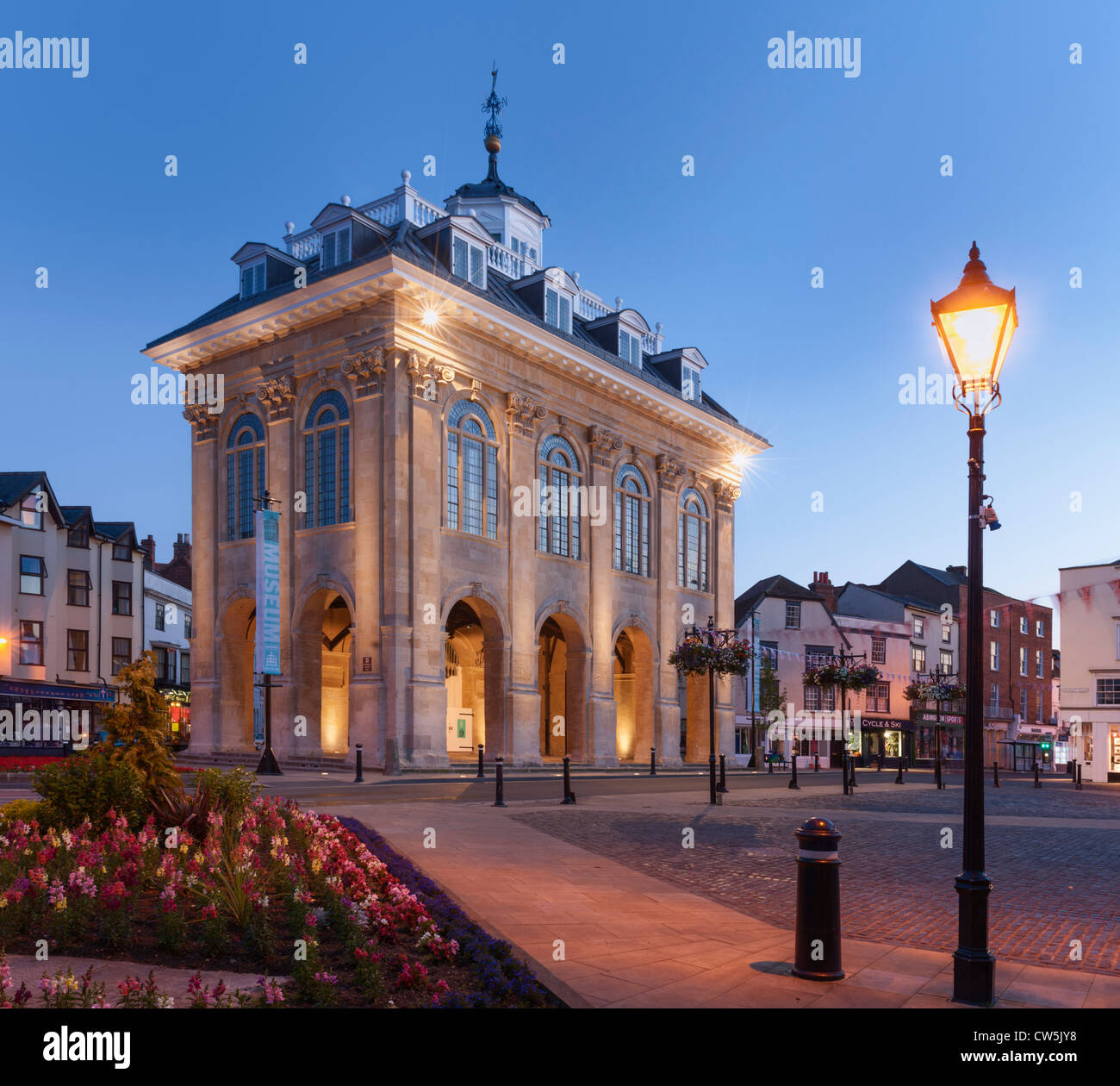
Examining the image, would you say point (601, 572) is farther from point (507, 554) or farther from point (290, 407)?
point (290, 407)

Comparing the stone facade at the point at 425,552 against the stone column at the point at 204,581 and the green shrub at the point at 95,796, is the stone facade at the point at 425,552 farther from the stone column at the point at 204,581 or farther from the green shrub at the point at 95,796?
the green shrub at the point at 95,796

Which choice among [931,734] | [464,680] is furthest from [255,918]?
[931,734]

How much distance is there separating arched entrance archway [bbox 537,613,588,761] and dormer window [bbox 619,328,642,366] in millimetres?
12394

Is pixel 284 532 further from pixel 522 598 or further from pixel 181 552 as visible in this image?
pixel 181 552

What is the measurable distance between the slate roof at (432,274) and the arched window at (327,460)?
4113mm

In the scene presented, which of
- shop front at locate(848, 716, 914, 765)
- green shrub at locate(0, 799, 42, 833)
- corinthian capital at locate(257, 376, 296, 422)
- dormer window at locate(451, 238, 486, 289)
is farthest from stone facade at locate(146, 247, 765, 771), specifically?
shop front at locate(848, 716, 914, 765)

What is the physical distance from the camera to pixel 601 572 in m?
41.4

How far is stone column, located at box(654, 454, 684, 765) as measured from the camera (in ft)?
148

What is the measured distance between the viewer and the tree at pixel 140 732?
10.7 meters

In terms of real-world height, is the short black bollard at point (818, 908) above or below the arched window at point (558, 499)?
below

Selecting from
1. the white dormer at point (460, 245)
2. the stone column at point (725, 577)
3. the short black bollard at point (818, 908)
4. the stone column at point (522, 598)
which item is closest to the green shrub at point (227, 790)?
the short black bollard at point (818, 908)
